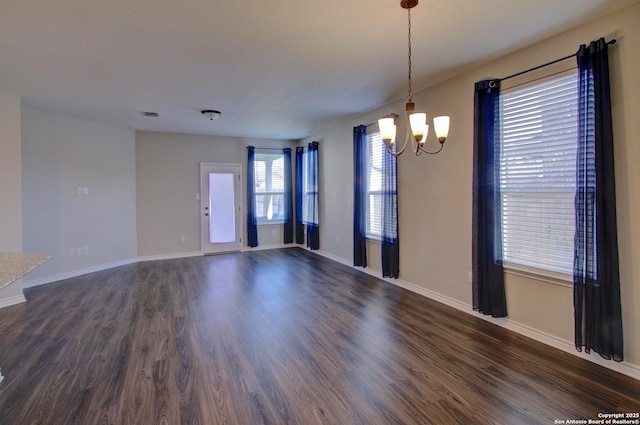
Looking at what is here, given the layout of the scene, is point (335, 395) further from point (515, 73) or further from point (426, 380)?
point (515, 73)

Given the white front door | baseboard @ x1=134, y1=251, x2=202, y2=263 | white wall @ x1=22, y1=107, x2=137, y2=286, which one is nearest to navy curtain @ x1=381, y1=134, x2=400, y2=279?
the white front door

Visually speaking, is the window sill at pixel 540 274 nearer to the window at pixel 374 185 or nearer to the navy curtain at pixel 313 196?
the window at pixel 374 185

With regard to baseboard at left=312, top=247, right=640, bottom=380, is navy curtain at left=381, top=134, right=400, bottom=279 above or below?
above

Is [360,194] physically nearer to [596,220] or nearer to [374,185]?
[374,185]

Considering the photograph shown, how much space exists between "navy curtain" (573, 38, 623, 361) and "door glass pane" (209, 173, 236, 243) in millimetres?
6342

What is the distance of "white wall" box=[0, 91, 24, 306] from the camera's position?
3.88 m

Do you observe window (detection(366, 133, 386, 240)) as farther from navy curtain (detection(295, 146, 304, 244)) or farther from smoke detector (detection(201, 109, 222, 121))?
navy curtain (detection(295, 146, 304, 244))

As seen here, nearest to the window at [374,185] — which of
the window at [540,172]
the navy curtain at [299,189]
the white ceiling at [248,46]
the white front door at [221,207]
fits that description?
the white ceiling at [248,46]

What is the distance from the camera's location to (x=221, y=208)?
720cm

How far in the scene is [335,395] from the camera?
213 centimetres

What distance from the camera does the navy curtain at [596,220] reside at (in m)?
2.34

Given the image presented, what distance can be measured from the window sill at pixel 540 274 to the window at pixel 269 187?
5.54 meters

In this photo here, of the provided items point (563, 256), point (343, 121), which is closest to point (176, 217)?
point (343, 121)

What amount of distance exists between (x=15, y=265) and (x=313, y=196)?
5.27 meters
